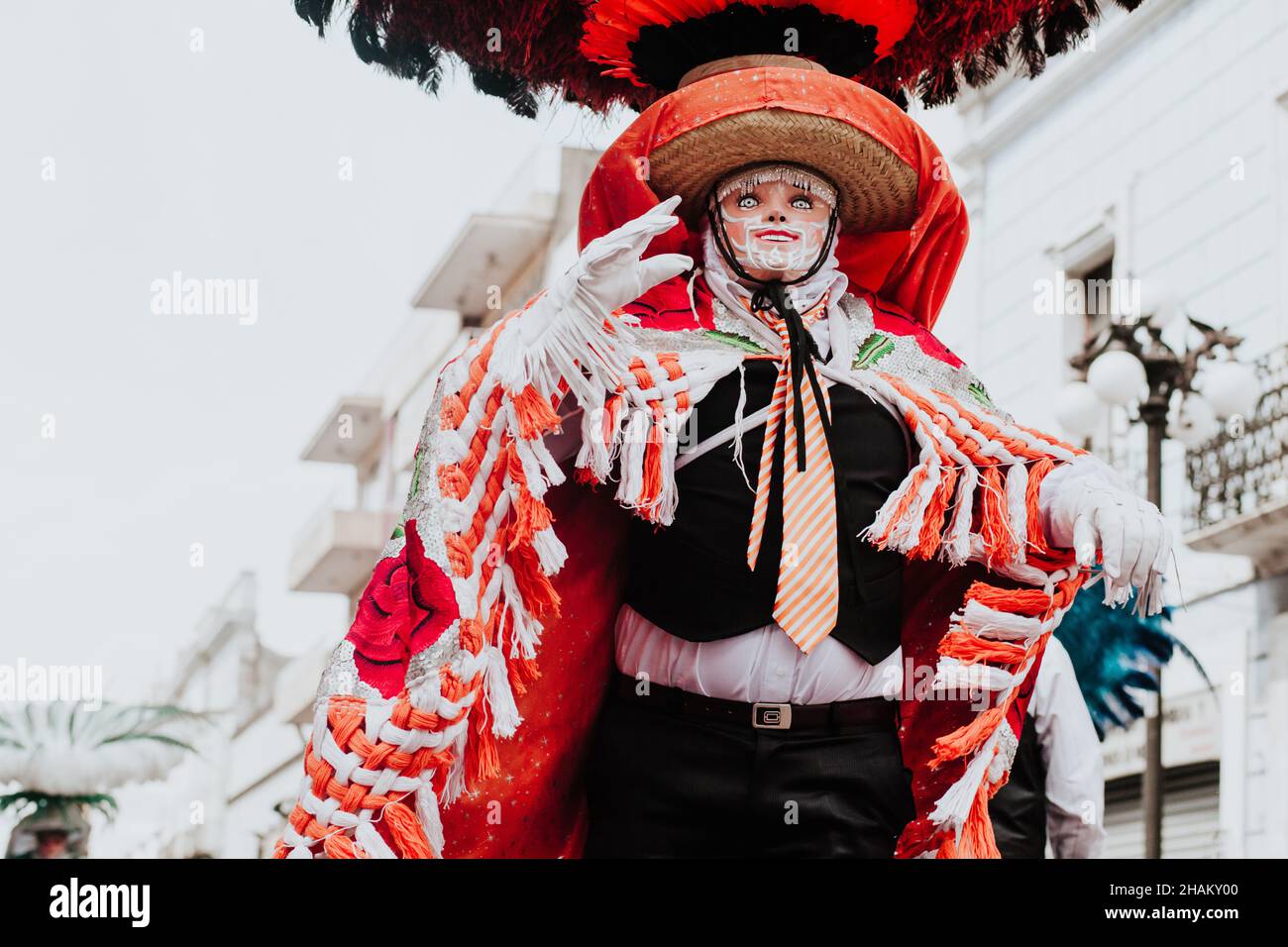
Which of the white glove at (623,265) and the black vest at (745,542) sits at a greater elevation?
the white glove at (623,265)

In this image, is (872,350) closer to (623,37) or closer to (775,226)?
(775,226)

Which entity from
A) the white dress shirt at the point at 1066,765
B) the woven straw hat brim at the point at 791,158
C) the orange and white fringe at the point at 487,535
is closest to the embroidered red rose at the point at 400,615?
the orange and white fringe at the point at 487,535

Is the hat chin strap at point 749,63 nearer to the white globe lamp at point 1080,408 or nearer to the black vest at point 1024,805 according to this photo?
the black vest at point 1024,805

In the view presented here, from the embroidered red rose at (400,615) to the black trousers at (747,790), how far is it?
0.44m

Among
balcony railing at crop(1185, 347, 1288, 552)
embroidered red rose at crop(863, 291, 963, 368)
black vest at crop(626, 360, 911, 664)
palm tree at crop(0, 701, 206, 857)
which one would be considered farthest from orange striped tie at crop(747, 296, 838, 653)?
balcony railing at crop(1185, 347, 1288, 552)

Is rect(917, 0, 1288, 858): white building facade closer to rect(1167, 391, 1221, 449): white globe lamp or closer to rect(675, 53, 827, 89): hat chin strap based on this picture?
rect(1167, 391, 1221, 449): white globe lamp

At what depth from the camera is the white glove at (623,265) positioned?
3.07 meters

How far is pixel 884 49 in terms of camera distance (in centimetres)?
391

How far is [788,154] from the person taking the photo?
3578 mm

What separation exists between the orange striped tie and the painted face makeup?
0.24 metres

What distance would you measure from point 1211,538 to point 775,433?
8295 mm

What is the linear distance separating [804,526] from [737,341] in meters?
0.43
